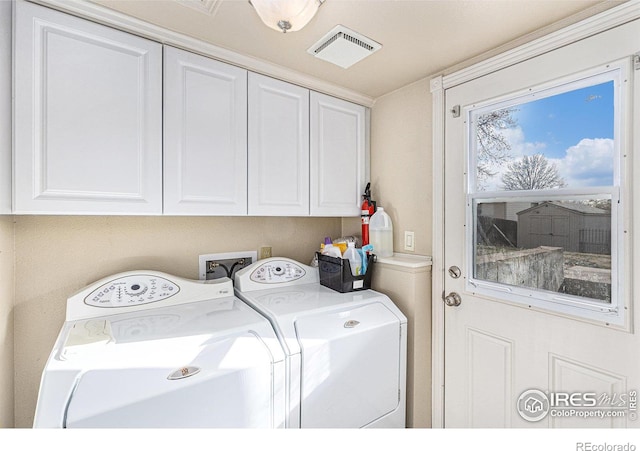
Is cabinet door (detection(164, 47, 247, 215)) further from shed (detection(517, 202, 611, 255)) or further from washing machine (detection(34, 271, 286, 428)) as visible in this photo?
shed (detection(517, 202, 611, 255))

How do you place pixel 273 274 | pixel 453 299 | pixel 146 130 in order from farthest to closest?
1. pixel 273 274
2. pixel 453 299
3. pixel 146 130

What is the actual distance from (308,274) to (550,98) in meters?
1.54

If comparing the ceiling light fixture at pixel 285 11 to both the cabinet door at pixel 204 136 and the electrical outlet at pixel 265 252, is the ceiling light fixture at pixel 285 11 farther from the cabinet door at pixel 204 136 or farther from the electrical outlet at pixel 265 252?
the electrical outlet at pixel 265 252

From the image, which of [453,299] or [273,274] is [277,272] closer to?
[273,274]

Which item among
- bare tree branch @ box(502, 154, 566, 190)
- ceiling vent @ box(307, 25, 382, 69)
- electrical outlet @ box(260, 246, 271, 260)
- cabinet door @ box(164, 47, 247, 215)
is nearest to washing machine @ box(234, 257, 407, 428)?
electrical outlet @ box(260, 246, 271, 260)

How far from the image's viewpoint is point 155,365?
0.94m

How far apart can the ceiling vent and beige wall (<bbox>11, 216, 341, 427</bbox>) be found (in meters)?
1.11

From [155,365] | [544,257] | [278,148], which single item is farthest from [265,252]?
[544,257]

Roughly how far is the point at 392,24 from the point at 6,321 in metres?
2.04

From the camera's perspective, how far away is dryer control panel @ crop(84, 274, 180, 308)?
4.22 feet

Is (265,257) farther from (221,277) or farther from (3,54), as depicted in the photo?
(3,54)

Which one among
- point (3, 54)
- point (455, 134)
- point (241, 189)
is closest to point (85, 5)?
point (3, 54)

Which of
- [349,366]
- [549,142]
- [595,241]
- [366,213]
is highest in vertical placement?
[549,142]
